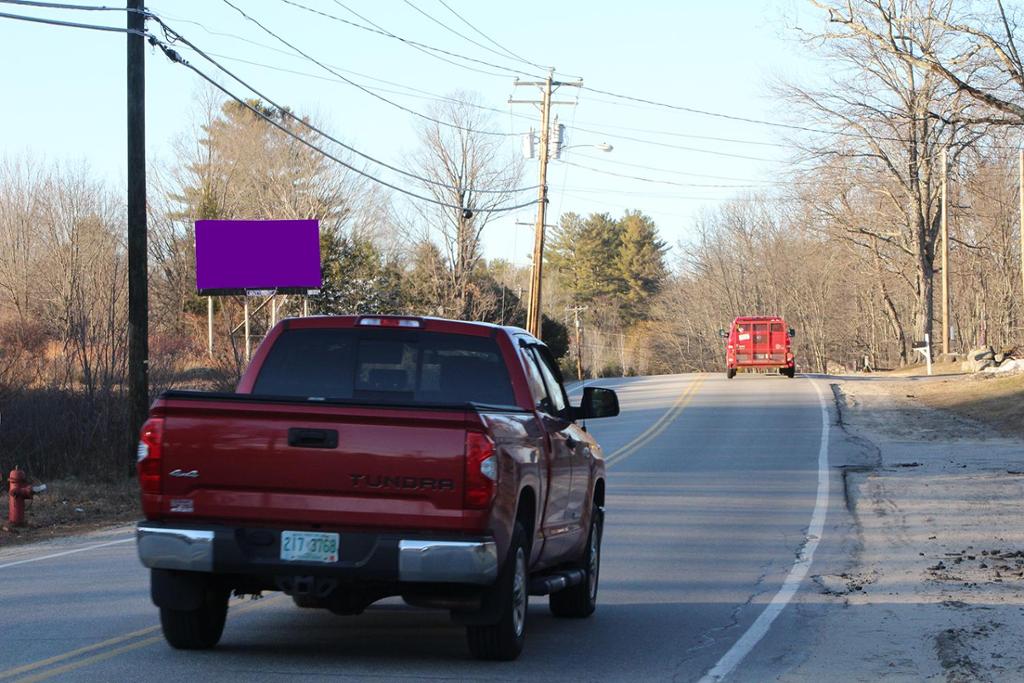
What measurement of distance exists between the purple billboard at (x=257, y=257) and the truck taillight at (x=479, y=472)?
2549cm

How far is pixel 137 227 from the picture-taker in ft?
64.2

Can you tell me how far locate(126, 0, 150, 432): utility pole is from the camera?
1953cm

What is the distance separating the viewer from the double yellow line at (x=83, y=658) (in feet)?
23.3

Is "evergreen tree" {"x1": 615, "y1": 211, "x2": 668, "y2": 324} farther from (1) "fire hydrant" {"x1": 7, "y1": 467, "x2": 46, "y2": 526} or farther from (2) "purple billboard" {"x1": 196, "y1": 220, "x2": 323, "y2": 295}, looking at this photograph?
(1) "fire hydrant" {"x1": 7, "y1": 467, "x2": 46, "y2": 526}

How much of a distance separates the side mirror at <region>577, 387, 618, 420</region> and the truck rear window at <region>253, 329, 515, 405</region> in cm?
132

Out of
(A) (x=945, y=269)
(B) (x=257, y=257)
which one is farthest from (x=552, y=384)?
(A) (x=945, y=269)

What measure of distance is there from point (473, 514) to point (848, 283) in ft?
285

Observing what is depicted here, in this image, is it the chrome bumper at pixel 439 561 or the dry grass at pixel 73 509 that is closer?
the chrome bumper at pixel 439 561

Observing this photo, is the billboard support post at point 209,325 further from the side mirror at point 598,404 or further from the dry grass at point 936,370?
the side mirror at point 598,404

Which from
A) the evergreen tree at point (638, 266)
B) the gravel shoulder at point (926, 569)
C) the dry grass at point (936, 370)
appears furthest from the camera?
the evergreen tree at point (638, 266)

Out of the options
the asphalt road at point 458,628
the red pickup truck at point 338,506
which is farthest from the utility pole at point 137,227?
the red pickup truck at point 338,506

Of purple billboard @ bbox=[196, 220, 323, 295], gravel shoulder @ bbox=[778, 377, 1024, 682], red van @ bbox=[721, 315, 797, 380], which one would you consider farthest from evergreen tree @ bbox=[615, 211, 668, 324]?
gravel shoulder @ bbox=[778, 377, 1024, 682]

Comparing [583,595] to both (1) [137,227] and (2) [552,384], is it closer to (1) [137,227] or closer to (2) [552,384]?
(2) [552,384]

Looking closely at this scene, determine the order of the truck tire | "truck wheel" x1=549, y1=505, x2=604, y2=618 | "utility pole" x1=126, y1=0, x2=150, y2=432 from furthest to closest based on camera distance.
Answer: "utility pole" x1=126, y1=0, x2=150, y2=432, "truck wheel" x1=549, y1=505, x2=604, y2=618, the truck tire
